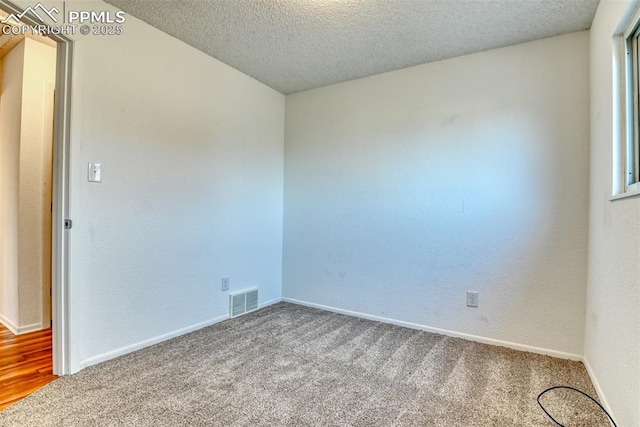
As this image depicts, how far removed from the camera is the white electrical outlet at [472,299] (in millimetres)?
2614

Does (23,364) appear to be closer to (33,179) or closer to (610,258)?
(33,179)

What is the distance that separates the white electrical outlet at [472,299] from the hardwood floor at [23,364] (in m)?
2.89

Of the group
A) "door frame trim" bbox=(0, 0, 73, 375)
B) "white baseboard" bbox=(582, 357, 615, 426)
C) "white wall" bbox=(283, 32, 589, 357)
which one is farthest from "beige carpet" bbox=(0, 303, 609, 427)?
"white wall" bbox=(283, 32, 589, 357)

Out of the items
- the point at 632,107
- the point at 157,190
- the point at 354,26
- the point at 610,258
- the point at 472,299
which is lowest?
the point at 472,299

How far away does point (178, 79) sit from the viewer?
258cm

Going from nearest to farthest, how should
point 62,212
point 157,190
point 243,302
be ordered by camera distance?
point 62,212 < point 157,190 < point 243,302

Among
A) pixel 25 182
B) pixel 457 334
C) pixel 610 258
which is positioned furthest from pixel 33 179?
Answer: pixel 610 258

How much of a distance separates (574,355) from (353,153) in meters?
2.36

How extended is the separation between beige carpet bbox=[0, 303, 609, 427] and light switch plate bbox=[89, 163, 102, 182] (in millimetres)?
1191

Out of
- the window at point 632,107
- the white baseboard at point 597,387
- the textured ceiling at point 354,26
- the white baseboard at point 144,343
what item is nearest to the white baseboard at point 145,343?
the white baseboard at point 144,343

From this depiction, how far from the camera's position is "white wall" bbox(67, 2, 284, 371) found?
2055 millimetres

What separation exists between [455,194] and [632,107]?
4.01 feet

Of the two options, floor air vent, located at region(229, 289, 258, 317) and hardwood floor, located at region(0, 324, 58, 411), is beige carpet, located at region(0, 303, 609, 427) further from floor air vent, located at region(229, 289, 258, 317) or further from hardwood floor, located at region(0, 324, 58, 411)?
floor air vent, located at region(229, 289, 258, 317)

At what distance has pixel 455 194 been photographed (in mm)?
2711
